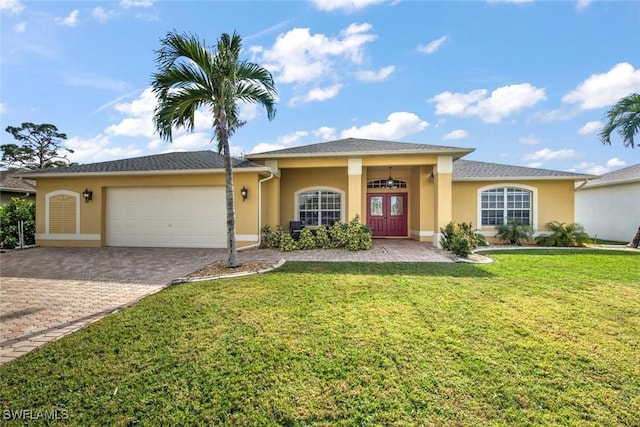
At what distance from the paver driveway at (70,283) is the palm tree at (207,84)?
7.09 feet

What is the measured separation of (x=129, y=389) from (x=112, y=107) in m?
15.1

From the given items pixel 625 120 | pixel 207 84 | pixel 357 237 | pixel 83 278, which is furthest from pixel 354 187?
pixel 625 120

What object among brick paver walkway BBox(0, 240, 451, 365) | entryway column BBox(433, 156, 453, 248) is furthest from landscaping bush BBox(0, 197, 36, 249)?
entryway column BBox(433, 156, 453, 248)

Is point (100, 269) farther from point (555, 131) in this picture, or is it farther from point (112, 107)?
point (555, 131)

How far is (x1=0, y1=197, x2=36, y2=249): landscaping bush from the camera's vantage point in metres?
11.4

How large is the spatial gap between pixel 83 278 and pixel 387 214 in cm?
1217

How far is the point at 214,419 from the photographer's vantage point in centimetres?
218

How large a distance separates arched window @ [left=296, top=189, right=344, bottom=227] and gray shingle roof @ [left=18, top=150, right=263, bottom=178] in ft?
11.0

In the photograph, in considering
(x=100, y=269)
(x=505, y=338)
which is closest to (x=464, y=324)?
(x=505, y=338)

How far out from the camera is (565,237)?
11750 millimetres

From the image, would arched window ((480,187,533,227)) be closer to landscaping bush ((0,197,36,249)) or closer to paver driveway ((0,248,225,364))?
paver driveway ((0,248,225,364))

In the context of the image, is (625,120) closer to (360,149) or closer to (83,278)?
(360,149)

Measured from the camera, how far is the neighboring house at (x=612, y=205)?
13820 mm

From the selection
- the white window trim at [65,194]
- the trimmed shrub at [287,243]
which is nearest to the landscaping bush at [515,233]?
the trimmed shrub at [287,243]
